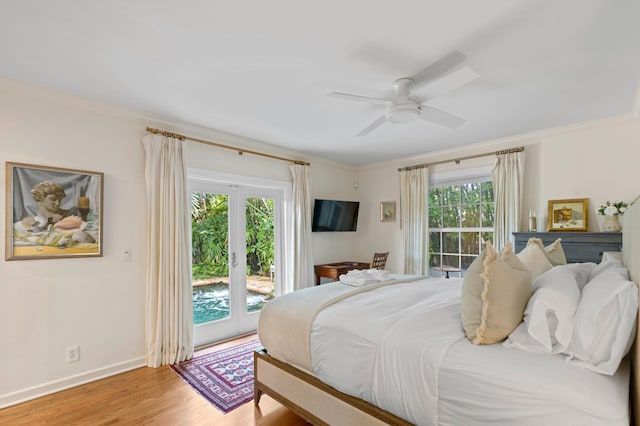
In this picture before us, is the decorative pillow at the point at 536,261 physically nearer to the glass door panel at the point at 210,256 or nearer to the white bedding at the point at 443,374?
the white bedding at the point at 443,374

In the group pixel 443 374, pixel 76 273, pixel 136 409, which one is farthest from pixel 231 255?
pixel 443 374

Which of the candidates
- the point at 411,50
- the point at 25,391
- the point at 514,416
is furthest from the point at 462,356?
the point at 25,391

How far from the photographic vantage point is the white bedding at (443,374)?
3.74 ft

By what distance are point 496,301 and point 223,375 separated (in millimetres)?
2536

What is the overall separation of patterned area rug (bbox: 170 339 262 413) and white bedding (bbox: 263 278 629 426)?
2.62 ft

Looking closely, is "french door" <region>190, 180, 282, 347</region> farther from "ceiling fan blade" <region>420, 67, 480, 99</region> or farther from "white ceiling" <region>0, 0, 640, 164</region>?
"ceiling fan blade" <region>420, 67, 480, 99</region>

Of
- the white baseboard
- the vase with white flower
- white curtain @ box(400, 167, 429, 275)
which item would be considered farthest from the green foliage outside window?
the vase with white flower

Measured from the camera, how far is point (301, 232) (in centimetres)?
462

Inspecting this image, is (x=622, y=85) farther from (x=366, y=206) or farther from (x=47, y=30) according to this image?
(x=47, y=30)

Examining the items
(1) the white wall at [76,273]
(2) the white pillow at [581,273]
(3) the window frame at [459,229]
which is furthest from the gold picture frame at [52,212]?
(3) the window frame at [459,229]

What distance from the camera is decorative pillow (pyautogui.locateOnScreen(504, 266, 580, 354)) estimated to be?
130 centimetres

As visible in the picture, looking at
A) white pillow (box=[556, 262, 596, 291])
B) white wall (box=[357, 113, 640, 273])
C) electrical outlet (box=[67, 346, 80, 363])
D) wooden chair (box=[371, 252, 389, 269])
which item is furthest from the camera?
wooden chair (box=[371, 252, 389, 269])

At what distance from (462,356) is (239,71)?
2.35m

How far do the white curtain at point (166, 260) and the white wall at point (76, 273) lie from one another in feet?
0.36
